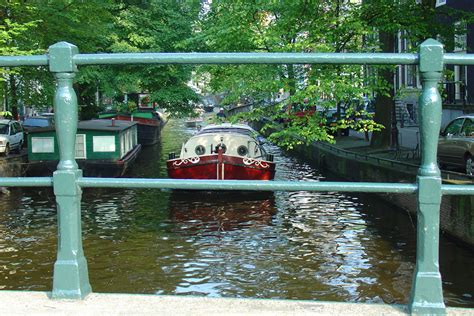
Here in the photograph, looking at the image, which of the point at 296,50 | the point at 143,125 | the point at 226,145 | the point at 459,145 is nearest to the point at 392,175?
the point at 459,145

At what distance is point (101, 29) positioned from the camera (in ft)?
85.3

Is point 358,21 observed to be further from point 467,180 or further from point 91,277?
point 91,277

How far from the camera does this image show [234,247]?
46.3 feet

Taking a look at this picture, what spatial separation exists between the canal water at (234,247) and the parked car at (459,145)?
185 cm

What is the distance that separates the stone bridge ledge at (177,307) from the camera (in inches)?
117

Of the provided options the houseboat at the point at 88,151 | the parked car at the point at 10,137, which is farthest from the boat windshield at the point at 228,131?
the parked car at the point at 10,137

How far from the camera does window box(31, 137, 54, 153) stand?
26.3 metres

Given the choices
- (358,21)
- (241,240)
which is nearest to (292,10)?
(358,21)

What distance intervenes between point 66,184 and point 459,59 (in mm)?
1915

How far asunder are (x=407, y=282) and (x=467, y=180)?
3.11m

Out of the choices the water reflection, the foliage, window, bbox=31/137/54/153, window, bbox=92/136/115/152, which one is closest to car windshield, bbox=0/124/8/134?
the foliage

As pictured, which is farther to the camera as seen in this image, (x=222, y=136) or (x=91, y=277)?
(x=222, y=136)

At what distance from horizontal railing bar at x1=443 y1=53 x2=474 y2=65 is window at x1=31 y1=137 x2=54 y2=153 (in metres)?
24.8

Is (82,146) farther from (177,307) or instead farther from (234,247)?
(177,307)
